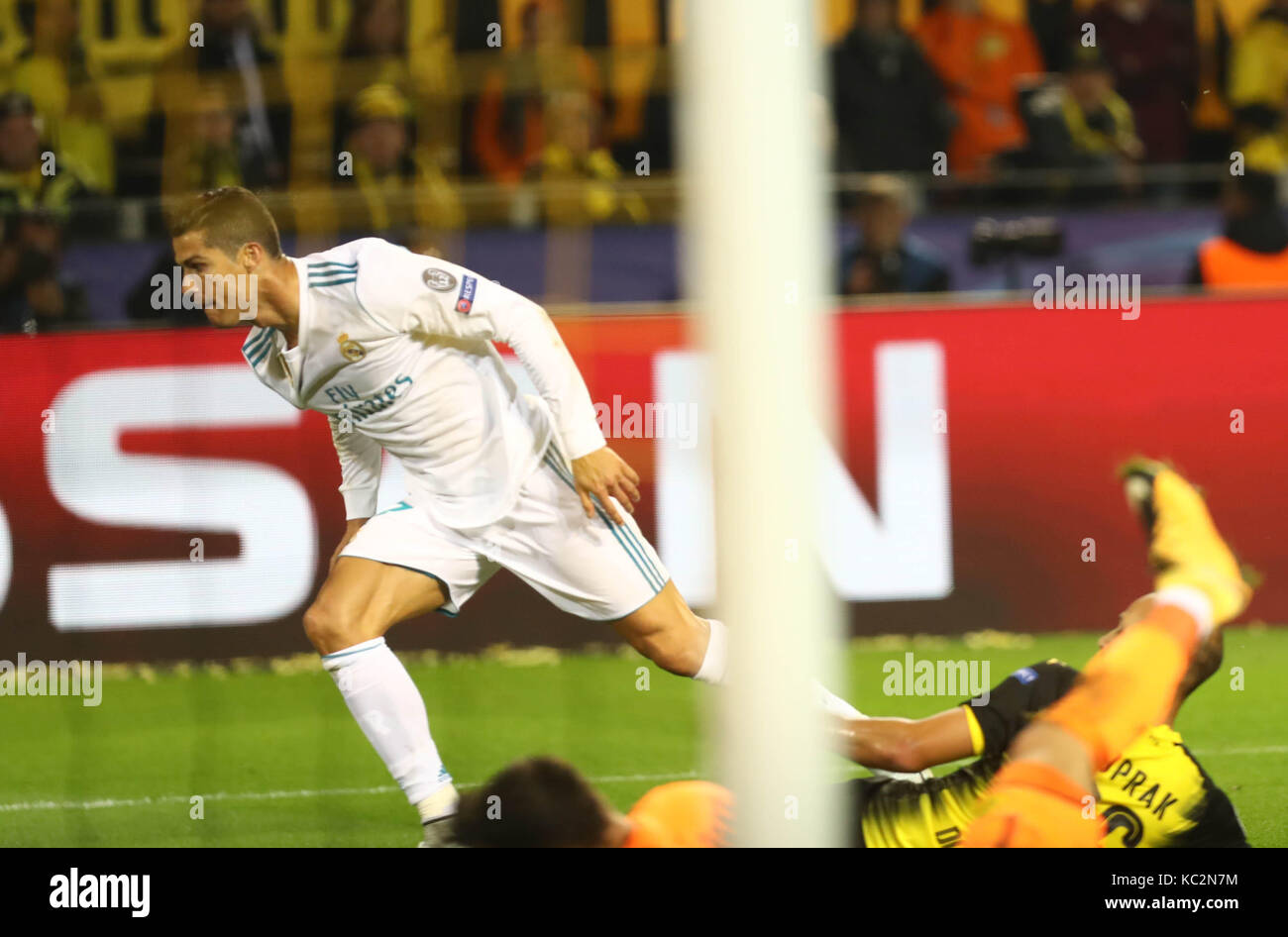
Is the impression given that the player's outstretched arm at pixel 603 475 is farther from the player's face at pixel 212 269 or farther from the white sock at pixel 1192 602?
the white sock at pixel 1192 602

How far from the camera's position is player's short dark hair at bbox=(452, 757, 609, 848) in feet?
9.63

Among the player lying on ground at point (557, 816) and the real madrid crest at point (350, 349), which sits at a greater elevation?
the real madrid crest at point (350, 349)

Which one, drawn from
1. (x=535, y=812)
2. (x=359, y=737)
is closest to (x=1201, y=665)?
(x=535, y=812)

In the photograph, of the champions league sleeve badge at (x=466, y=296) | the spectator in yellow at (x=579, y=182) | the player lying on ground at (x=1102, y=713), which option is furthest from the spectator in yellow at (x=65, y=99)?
the player lying on ground at (x=1102, y=713)

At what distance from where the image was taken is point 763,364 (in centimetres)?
182

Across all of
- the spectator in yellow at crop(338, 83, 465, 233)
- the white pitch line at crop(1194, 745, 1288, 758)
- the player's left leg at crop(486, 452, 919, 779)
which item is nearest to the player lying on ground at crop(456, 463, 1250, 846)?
the player's left leg at crop(486, 452, 919, 779)

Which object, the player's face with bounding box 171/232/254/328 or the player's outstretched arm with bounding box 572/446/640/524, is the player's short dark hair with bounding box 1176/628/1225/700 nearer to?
the player's outstretched arm with bounding box 572/446/640/524

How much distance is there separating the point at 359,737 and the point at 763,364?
2.68m

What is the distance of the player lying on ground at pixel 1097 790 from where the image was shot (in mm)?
2896

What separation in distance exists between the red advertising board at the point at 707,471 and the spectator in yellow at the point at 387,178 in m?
0.55

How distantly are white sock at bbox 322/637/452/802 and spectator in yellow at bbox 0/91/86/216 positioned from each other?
263cm

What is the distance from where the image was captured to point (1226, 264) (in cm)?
522

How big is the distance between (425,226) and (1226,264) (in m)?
2.69
